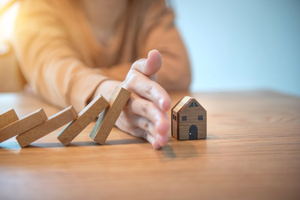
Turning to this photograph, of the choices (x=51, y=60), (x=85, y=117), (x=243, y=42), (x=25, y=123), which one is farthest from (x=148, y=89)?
(x=243, y=42)

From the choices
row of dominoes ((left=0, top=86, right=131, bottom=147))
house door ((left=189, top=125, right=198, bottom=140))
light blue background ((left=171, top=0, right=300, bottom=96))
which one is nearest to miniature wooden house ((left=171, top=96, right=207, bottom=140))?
house door ((left=189, top=125, right=198, bottom=140))

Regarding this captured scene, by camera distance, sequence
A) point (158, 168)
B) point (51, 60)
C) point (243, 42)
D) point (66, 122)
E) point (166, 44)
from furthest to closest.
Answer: point (243, 42) < point (166, 44) < point (51, 60) < point (66, 122) < point (158, 168)

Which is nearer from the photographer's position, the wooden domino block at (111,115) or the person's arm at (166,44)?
the wooden domino block at (111,115)

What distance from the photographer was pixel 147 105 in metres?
0.48

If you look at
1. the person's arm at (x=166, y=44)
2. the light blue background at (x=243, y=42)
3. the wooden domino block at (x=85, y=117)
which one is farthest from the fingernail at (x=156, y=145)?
the light blue background at (x=243, y=42)

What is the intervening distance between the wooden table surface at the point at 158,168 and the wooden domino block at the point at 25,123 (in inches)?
1.5

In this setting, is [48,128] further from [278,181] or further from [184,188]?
[278,181]

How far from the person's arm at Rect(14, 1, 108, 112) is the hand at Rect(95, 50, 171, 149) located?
201 millimetres

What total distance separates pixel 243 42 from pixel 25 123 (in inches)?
118

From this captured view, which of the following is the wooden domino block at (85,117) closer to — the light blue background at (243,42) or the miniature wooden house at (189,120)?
the miniature wooden house at (189,120)

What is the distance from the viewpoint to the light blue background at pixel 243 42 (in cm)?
293

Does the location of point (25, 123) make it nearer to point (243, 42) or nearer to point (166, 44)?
point (166, 44)

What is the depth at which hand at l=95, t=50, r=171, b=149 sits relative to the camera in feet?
1.41

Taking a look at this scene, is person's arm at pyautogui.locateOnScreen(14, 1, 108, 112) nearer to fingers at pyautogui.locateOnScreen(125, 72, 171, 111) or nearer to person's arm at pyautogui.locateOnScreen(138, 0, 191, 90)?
fingers at pyautogui.locateOnScreen(125, 72, 171, 111)
